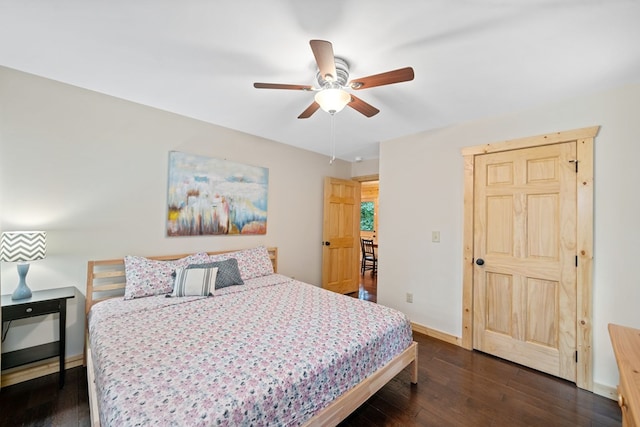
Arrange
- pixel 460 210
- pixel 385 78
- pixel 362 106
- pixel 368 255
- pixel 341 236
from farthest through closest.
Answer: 1. pixel 368 255
2. pixel 341 236
3. pixel 460 210
4. pixel 362 106
5. pixel 385 78

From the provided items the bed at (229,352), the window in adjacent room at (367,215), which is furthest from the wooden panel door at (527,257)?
the window in adjacent room at (367,215)

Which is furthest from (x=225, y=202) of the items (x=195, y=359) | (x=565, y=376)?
(x=565, y=376)

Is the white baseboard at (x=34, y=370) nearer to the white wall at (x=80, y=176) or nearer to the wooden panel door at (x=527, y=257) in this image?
the white wall at (x=80, y=176)

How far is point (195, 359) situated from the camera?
1.40 metres

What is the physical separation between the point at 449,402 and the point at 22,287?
3308 millimetres

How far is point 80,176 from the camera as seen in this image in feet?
7.66

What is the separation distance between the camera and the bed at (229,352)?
112cm

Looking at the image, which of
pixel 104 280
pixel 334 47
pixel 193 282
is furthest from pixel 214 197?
pixel 334 47

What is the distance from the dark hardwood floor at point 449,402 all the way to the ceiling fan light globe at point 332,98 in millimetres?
A: 2147

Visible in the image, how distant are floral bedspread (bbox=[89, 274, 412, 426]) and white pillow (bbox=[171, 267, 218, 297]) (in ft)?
0.25

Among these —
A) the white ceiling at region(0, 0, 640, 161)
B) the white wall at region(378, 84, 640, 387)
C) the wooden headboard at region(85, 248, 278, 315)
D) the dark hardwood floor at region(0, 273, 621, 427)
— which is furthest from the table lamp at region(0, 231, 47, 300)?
the white wall at region(378, 84, 640, 387)

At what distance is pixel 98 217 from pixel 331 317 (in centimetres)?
231

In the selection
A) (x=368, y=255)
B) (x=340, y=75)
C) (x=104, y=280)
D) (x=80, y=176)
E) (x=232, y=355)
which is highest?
(x=340, y=75)

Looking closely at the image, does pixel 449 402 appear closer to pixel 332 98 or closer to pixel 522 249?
pixel 522 249
